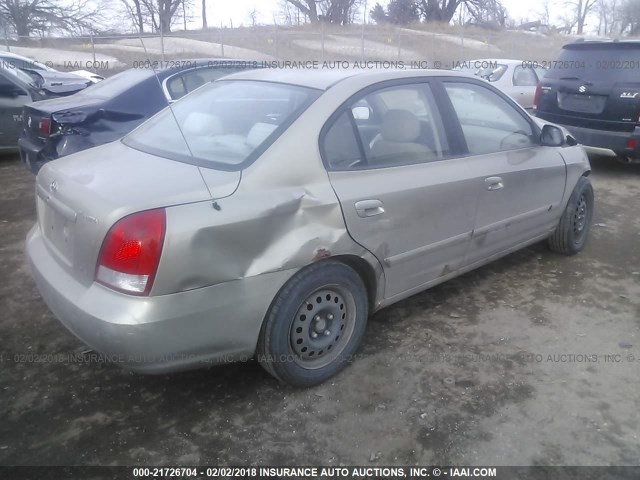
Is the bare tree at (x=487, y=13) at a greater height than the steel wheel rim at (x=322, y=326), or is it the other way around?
the bare tree at (x=487, y=13)

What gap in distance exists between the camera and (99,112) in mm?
5496

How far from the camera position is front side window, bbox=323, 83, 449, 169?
2.88 m

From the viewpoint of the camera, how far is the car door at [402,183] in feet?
9.35

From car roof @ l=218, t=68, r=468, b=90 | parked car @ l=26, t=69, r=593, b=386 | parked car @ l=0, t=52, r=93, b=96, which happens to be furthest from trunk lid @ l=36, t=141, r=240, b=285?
parked car @ l=0, t=52, r=93, b=96

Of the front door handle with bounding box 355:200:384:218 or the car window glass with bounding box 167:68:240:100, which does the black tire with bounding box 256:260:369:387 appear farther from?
the car window glass with bounding box 167:68:240:100

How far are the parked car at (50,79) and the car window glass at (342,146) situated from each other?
Answer: 6895 millimetres

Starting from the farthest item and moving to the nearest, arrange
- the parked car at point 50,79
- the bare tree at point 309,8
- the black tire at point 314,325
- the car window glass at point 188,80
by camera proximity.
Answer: the bare tree at point 309,8
the parked car at point 50,79
the car window glass at point 188,80
the black tire at point 314,325

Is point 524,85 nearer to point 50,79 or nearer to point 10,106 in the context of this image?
point 10,106

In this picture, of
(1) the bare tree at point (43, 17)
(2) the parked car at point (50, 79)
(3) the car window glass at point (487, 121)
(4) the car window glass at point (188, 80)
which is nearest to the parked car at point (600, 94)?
(3) the car window glass at point (487, 121)

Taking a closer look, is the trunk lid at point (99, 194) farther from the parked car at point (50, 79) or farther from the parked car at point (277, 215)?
the parked car at point (50, 79)

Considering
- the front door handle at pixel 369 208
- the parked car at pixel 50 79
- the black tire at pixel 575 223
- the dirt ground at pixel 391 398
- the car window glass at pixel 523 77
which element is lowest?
the dirt ground at pixel 391 398

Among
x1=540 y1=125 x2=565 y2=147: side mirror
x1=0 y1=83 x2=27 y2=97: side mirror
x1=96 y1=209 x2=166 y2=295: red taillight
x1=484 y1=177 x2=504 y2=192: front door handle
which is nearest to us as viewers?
x1=96 y1=209 x2=166 y2=295: red taillight

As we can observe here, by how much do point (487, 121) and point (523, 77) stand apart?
7.42 meters

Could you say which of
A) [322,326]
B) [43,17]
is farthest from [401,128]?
[43,17]
